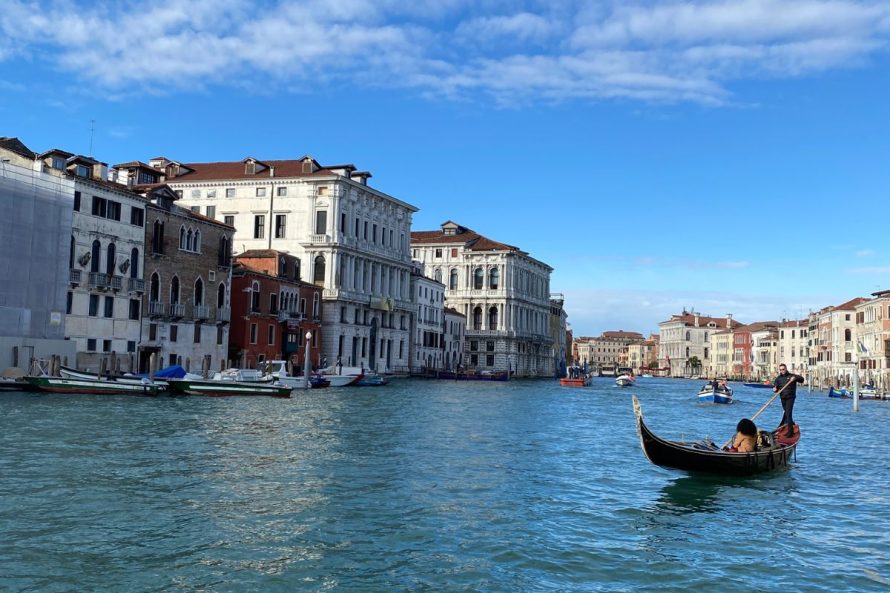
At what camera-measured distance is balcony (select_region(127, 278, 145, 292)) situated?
33.5m

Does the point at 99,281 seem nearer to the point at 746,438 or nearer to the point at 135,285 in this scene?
the point at 135,285

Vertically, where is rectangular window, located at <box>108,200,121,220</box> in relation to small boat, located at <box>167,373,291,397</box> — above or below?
above

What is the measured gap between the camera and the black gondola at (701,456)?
42.3 ft

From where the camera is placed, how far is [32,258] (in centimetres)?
2917

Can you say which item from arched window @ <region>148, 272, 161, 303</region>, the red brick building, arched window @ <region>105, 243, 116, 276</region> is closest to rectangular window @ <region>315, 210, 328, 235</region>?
the red brick building

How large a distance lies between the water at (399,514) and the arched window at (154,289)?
1601 centimetres

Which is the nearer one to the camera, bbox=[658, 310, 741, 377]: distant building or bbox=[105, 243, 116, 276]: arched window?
bbox=[105, 243, 116, 276]: arched window

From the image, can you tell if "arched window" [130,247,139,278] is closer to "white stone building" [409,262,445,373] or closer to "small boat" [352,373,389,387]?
"small boat" [352,373,389,387]

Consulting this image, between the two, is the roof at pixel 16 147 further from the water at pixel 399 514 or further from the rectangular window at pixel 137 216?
the water at pixel 399 514

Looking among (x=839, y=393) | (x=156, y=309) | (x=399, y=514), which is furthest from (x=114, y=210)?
(x=839, y=393)

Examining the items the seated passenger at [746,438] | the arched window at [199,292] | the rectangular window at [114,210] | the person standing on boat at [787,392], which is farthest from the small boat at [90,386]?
the seated passenger at [746,438]

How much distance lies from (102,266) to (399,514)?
25858mm

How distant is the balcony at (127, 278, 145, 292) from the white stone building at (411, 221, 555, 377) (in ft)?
161

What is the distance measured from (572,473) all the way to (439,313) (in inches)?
2207
